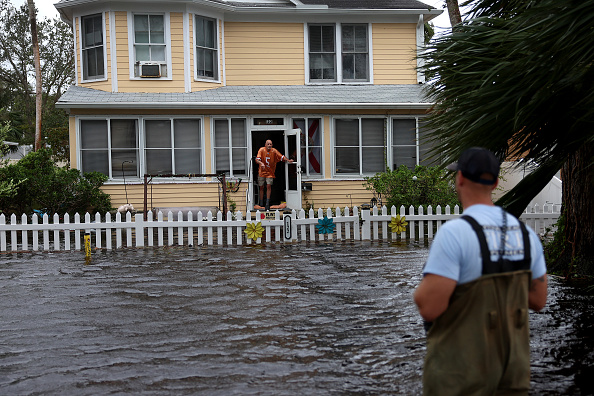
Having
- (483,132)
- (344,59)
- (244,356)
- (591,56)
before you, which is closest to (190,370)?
(244,356)

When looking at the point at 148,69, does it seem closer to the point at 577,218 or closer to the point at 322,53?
the point at 322,53

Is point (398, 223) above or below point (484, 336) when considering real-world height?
below

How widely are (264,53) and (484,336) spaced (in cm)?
1795

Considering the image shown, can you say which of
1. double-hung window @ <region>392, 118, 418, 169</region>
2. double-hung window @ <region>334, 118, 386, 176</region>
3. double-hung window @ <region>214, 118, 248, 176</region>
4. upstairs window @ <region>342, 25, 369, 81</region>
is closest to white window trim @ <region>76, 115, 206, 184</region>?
double-hung window @ <region>214, 118, 248, 176</region>

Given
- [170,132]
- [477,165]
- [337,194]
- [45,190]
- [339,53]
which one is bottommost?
[337,194]

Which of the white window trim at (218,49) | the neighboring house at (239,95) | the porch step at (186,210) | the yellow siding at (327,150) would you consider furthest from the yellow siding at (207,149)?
the yellow siding at (327,150)

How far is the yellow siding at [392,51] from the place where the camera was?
2048 centimetres

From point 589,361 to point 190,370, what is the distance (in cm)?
304

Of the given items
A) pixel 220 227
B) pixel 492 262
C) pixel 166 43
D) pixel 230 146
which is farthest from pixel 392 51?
pixel 492 262

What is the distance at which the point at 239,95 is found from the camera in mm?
18875

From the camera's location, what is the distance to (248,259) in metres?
11.1

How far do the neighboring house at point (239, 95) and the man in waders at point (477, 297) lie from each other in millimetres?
15291

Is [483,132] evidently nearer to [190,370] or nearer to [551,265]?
[190,370]

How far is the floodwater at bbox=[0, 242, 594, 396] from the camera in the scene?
481 centimetres
